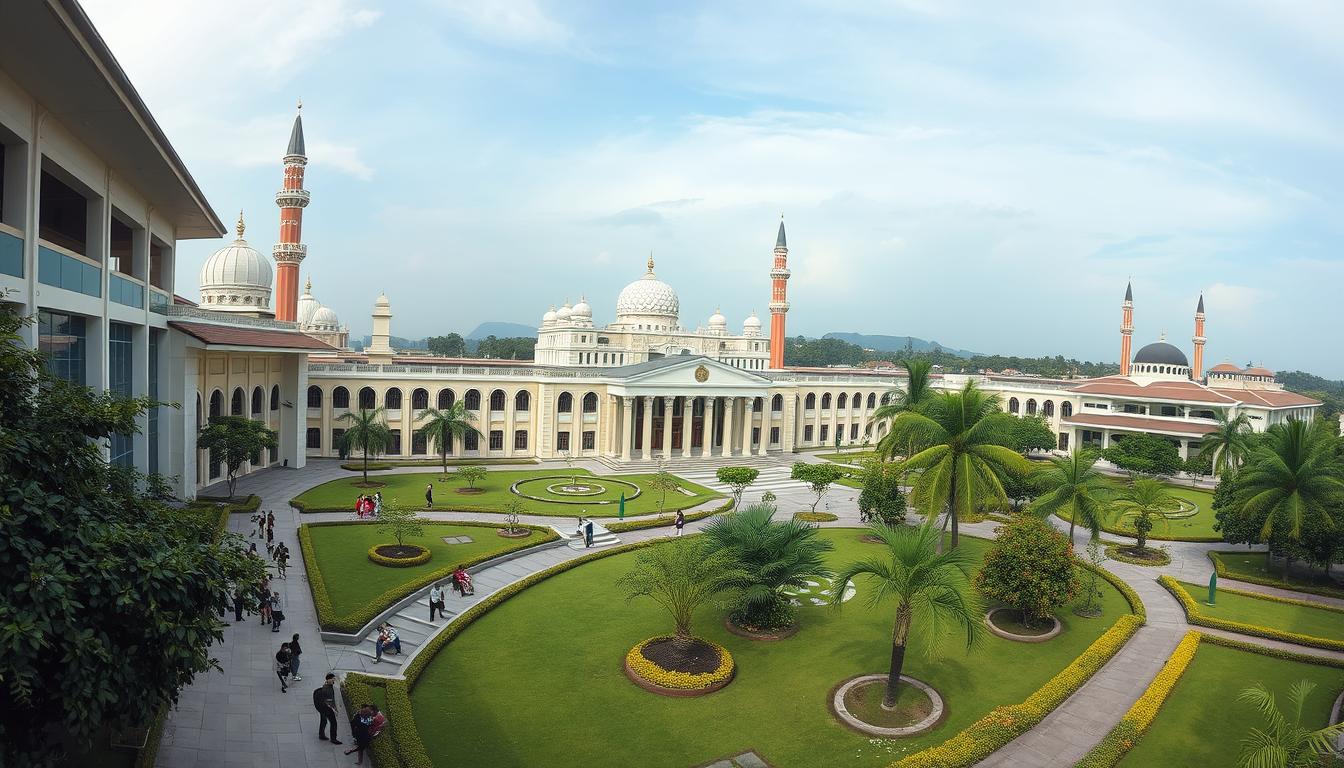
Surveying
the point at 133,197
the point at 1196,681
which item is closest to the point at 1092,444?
the point at 1196,681

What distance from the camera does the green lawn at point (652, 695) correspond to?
53.5 ft

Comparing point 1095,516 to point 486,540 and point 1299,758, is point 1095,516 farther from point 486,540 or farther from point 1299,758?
point 486,540

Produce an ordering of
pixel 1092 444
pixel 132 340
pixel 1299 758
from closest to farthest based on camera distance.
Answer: pixel 1299 758 → pixel 132 340 → pixel 1092 444

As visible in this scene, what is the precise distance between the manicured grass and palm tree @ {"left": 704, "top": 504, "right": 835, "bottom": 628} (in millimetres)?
10826

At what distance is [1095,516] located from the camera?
1149 inches

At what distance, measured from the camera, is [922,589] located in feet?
56.8

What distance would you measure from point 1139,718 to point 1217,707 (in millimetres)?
2973

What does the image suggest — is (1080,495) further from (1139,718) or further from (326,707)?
(326,707)

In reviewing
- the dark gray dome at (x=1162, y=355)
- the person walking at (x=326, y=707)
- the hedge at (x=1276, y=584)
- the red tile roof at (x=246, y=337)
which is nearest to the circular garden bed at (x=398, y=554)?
the red tile roof at (x=246, y=337)

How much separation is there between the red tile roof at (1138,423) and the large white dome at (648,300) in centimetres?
3774

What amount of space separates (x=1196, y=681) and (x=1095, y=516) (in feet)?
32.0

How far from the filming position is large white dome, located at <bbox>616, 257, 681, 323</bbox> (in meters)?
76.8

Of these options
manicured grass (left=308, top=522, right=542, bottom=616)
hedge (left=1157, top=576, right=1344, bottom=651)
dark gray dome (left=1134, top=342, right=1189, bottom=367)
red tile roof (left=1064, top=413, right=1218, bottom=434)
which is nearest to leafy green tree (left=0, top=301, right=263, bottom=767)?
manicured grass (left=308, top=522, right=542, bottom=616)

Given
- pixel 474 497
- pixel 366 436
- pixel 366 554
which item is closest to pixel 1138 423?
pixel 474 497
